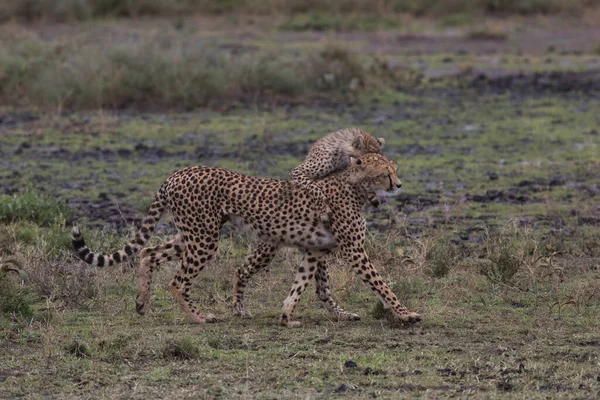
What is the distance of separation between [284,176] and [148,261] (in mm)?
5713

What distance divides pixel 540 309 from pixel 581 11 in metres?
24.7

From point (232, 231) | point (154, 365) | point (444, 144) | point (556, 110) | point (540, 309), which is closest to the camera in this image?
point (154, 365)

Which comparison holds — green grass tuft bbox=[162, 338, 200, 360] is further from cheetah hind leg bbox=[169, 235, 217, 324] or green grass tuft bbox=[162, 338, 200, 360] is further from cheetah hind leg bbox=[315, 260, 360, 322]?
cheetah hind leg bbox=[315, 260, 360, 322]

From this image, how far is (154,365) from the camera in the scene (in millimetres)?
7008

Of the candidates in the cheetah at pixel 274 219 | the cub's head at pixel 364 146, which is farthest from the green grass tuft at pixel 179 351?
the cub's head at pixel 364 146

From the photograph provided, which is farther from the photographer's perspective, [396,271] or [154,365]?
[396,271]

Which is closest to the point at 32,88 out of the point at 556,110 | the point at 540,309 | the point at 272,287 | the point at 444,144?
the point at 444,144

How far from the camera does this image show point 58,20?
3048cm

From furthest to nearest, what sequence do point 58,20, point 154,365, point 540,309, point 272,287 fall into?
point 58,20 → point 272,287 → point 540,309 → point 154,365

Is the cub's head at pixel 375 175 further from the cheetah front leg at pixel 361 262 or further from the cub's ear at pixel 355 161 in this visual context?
the cheetah front leg at pixel 361 262

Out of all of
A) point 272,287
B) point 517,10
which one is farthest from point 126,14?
point 272,287

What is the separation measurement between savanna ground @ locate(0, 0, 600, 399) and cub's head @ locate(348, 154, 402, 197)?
0.85m

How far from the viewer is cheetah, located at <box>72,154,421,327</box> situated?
322 inches

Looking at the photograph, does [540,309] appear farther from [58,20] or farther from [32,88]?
[58,20]
